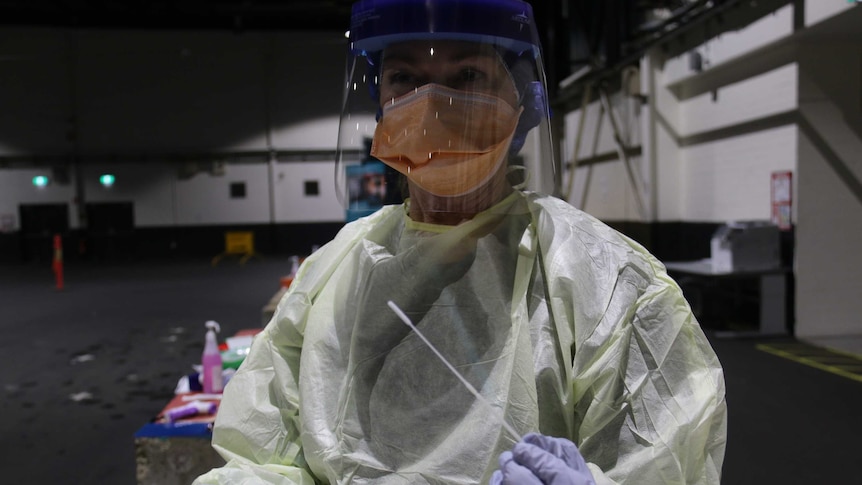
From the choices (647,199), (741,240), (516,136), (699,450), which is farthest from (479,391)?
(647,199)

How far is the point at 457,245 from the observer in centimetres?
103

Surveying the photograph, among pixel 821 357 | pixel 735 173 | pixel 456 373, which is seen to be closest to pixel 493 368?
pixel 456 373

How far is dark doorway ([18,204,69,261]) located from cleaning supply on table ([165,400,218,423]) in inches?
599

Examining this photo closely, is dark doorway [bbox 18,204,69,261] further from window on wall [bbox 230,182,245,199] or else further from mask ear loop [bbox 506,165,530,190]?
mask ear loop [bbox 506,165,530,190]

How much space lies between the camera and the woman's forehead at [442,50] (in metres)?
0.98

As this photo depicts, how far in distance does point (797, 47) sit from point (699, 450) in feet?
18.4

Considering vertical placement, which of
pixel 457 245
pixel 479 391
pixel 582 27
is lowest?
pixel 479 391

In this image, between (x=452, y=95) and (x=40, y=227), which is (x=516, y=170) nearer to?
(x=452, y=95)

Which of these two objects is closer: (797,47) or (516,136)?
(516,136)

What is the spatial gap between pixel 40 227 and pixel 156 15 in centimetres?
614

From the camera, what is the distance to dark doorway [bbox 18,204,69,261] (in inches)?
591

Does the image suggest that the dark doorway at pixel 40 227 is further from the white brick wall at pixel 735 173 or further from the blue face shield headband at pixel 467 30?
the blue face shield headband at pixel 467 30

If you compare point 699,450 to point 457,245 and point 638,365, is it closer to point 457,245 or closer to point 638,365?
point 638,365

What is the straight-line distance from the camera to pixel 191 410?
2.46 metres
